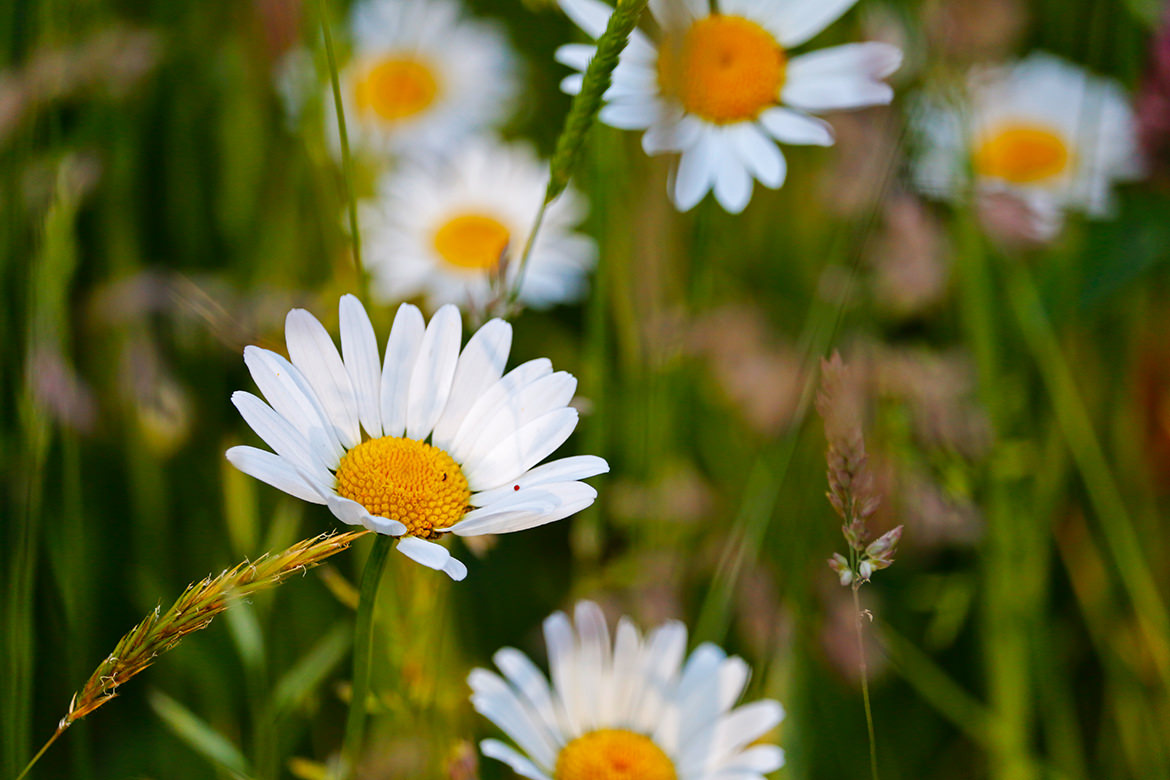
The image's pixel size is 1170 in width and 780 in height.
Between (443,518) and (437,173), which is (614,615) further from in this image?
(437,173)

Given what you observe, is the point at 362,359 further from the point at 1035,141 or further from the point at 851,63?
the point at 1035,141

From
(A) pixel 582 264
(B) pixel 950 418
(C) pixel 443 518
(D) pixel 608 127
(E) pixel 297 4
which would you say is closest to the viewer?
(C) pixel 443 518

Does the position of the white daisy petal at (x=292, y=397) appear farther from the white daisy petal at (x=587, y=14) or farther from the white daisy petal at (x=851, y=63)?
the white daisy petal at (x=851, y=63)

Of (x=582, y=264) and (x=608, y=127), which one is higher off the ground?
(x=582, y=264)

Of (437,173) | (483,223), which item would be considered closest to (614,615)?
(483,223)

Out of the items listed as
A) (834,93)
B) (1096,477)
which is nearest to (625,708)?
(834,93)

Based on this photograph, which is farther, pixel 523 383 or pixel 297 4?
pixel 297 4

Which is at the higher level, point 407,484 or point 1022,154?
point 1022,154
